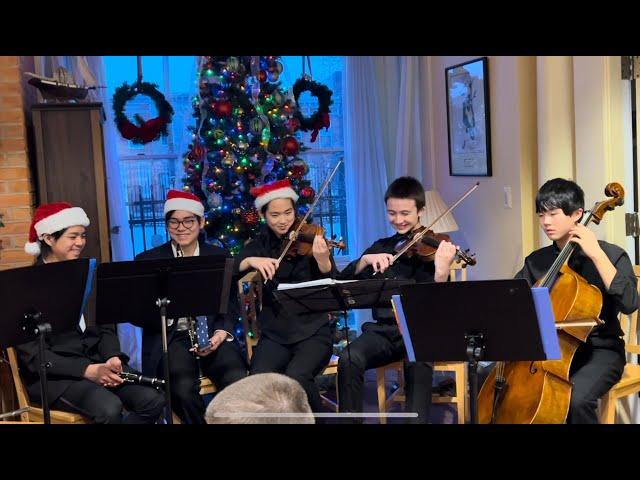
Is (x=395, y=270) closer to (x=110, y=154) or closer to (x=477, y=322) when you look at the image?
(x=477, y=322)

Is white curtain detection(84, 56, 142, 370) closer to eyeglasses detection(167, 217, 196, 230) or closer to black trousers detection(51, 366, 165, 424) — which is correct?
eyeglasses detection(167, 217, 196, 230)

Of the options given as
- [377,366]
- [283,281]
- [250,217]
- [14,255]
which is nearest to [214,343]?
[283,281]

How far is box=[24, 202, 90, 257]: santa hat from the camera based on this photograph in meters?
2.91

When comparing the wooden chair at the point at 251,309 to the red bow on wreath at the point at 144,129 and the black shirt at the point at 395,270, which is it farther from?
the red bow on wreath at the point at 144,129

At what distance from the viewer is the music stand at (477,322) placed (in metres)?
2.06

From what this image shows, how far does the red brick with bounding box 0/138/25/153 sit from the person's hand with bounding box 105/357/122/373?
4.09ft

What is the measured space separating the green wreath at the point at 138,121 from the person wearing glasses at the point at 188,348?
118cm

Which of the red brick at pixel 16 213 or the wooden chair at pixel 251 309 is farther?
the red brick at pixel 16 213

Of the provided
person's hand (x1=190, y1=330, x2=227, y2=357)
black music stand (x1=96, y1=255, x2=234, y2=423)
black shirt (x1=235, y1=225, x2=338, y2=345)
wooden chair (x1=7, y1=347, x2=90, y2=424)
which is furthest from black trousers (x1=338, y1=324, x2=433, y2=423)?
wooden chair (x1=7, y1=347, x2=90, y2=424)

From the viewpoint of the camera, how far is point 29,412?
108 inches

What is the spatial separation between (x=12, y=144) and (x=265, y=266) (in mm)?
1356

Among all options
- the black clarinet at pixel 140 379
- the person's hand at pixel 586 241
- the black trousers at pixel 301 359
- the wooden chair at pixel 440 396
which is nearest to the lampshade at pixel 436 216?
the wooden chair at pixel 440 396

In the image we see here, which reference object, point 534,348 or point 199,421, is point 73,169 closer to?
point 199,421
